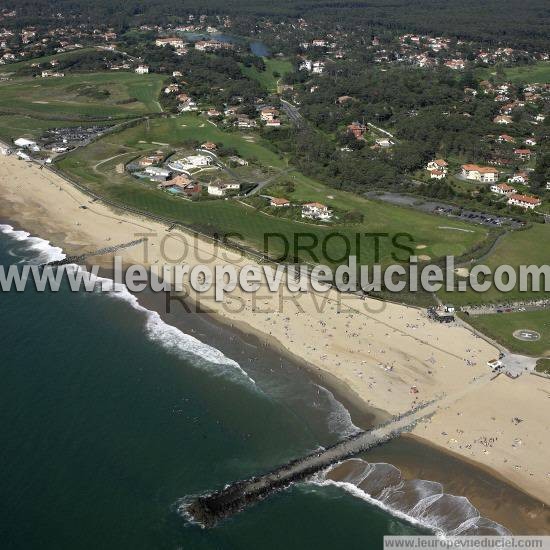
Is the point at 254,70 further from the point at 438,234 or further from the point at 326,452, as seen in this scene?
the point at 326,452

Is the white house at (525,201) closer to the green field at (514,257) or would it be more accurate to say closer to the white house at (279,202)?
the green field at (514,257)

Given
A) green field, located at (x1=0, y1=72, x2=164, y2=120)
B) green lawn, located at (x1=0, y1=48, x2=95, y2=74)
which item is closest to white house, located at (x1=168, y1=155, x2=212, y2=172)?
green field, located at (x1=0, y1=72, x2=164, y2=120)

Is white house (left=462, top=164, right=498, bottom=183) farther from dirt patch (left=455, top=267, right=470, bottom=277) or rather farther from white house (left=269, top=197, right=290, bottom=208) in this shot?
dirt patch (left=455, top=267, right=470, bottom=277)

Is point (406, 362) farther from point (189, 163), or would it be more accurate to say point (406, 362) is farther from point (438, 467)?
point (189, 163)

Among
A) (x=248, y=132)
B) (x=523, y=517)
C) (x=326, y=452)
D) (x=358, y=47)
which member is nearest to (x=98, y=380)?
(x=326, y=452)

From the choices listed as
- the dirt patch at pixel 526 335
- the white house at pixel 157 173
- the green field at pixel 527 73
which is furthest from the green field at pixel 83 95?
the dirt patch at pixel 526 335

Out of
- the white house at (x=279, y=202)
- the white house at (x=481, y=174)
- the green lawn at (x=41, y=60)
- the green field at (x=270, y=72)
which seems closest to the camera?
the white house at (x=279, y=202)

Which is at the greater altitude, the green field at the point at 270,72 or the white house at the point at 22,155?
the green field at the point at 270,72
